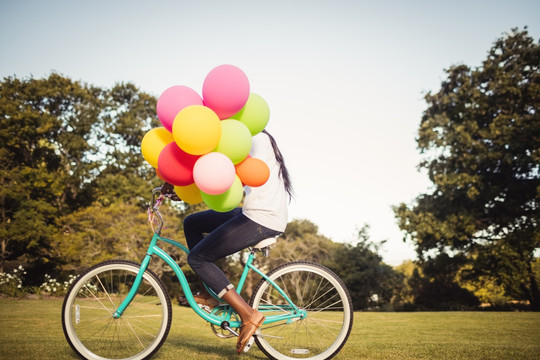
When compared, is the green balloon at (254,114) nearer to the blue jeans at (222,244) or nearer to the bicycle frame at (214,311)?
the blue jeans at (222,244)

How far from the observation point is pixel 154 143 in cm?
288

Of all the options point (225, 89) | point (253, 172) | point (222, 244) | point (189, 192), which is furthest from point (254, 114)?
point (222, 244)

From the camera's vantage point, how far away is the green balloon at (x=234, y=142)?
2629 mm

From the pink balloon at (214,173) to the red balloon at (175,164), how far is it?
142 mm

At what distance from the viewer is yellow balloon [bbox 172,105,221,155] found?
8.07 ft

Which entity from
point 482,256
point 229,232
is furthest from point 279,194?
point 482,256

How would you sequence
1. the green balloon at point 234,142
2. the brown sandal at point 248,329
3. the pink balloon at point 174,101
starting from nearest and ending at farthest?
the green balloon at point 234,142 < the pink balloon at point 174,101 < the brown sandal at point 248,329

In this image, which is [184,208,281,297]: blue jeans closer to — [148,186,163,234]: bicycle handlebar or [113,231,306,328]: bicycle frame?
[113,231,306,328]: bicycle frame

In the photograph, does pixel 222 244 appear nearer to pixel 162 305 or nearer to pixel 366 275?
pixel 162 305

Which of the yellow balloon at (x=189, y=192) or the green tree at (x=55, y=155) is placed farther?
the green tree at (x=55, y=155)

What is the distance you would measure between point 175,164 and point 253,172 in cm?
58

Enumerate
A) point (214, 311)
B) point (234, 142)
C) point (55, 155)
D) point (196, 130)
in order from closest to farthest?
point (196, 130)
point (234, 142)
point (214, 311)
point (55, 155)

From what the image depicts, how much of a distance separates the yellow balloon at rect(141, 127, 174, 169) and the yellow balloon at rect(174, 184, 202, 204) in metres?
0.30

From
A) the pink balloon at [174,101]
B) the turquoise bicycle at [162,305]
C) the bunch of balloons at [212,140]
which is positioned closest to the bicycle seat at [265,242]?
the turquoise bicycle at [162,305]
